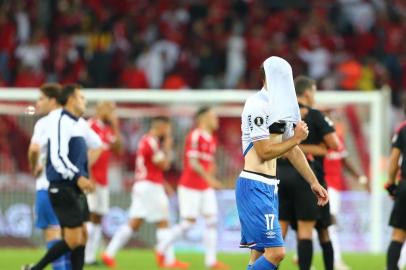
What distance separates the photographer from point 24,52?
23172 millimetres

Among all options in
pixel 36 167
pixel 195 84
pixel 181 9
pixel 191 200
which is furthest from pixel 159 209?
pixel 181 9

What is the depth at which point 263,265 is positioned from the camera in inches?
376

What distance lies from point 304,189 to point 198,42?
12560mm

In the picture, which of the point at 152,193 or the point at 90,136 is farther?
the point at 152,193

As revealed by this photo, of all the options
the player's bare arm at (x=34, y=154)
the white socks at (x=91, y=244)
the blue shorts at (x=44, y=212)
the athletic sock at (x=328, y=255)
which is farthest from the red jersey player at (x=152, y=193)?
the athletic sock at (x=328, y=255)

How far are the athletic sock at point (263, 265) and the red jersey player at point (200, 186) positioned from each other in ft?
19.4

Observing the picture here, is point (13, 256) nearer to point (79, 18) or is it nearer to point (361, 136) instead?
point (361, 136)

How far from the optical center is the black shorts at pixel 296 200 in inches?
466

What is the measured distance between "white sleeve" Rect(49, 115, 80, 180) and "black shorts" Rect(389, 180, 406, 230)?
129 inches

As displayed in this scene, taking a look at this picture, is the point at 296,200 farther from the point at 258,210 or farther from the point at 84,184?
the point at 258,210

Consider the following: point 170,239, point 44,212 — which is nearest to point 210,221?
point 170,239

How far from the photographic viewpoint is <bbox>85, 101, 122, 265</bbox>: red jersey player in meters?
15.5

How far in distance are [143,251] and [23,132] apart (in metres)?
2.65

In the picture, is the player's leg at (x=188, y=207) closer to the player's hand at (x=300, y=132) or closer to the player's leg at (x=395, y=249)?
the player's leg at (x=395, y=249)
